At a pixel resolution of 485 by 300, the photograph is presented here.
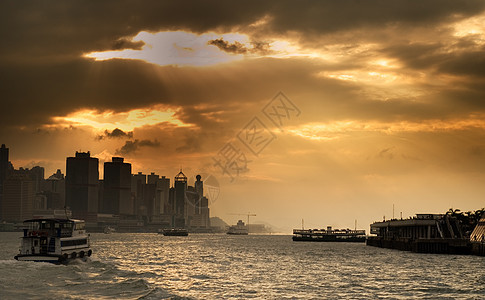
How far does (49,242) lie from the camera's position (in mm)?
98625

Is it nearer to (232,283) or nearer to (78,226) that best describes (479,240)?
(232,283)

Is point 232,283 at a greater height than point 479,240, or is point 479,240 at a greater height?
point 479,240

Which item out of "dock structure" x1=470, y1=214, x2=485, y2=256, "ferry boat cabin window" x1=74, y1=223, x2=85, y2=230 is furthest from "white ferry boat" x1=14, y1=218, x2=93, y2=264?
"dock structure" x1=470, y1=214, x2=485, y2=256

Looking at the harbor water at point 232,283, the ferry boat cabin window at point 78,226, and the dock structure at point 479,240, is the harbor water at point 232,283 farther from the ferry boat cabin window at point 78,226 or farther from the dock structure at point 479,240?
the dock structure at point 479,240

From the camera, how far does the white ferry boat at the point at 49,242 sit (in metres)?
97.6

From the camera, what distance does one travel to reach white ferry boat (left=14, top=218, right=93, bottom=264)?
9762cm

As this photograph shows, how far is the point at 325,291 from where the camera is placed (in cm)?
7806

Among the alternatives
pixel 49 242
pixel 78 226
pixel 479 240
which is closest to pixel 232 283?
pixel 49 242

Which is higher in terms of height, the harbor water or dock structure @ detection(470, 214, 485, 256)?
dock structure @ detection(470, 214, 485, 256)

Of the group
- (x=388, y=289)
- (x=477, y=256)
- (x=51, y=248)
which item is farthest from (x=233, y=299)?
(x=477, y=256)

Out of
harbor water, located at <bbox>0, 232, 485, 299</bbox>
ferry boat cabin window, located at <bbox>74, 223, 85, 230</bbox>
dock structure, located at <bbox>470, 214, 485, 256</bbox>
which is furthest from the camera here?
dock structure, located at <bbox>470, 214, 485, 256</bbox>

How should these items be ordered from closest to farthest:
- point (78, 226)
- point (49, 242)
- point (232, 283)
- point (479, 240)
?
1. point (232, 283)
2. point (49, 242)
3. point (78, 226)
4. point (479, 240)

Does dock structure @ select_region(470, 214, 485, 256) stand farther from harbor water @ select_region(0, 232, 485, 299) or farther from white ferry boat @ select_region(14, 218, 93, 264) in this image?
white ferry boat @ select_region(14, 218, 93, 264)

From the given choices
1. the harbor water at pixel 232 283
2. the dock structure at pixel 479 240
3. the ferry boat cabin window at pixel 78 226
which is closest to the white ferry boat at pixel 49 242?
the ferry boat cabin window at pixel 78 226
